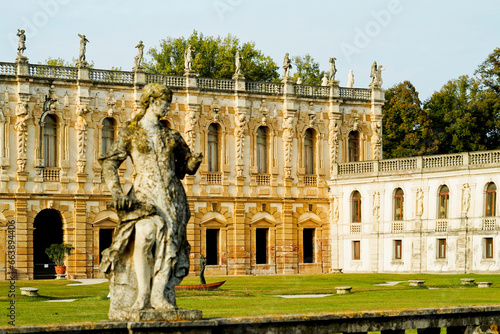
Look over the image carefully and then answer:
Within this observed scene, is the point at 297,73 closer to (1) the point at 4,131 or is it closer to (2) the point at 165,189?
(1) the point at 4,131

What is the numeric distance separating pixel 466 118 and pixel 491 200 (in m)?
22.7

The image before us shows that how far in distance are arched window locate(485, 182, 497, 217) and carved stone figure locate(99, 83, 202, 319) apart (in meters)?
49.3

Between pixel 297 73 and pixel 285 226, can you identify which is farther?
pixel 297 73

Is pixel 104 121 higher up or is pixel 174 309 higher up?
pixel 104 121

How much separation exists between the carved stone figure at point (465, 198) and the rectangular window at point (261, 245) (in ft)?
45.7

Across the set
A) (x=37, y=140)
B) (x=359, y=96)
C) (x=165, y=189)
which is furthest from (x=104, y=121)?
(x=165, y=189)

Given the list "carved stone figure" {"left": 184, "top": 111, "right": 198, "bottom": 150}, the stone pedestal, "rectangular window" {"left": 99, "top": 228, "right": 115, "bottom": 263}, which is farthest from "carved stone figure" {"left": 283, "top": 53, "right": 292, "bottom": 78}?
the stone pedestal

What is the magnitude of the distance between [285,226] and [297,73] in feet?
87.0

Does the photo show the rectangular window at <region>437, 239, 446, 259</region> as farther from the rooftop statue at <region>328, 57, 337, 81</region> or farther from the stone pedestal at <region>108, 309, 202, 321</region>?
the stone pedestal at <region>108, 309, 202, 321</region>

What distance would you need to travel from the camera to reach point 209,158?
216 ft

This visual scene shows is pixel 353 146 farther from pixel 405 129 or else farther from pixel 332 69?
pixel 405 129

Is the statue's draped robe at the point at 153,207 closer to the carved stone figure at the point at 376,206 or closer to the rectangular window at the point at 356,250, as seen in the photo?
the carved stone figure at the point at 376,206

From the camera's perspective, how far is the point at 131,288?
11.5m

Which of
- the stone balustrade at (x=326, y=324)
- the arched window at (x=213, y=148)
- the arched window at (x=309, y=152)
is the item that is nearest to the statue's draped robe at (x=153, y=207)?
the stone balustrade at (x=326, y=324)
